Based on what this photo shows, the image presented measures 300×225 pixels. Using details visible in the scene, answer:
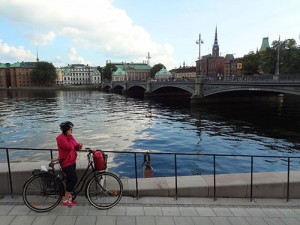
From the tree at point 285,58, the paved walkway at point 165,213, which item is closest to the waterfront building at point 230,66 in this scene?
the tree at point 285,58

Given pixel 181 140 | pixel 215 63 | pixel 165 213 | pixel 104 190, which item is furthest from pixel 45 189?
pixel 215 63

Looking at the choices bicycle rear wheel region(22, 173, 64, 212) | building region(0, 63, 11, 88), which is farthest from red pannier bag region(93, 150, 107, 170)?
building region(0, 63, 11, 88)

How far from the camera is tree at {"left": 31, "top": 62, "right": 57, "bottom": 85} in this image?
15300 centimetres

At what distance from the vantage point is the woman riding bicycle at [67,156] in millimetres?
5750

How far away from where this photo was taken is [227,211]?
5.70m

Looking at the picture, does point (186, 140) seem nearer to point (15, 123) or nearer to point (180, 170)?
point (180, 170)

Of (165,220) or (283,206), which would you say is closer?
(165,220)

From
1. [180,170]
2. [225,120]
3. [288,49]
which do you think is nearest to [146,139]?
[180,170]

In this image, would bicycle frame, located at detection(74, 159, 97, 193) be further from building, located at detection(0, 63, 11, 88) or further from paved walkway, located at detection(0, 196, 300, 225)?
building, located at detection(0, 63, 11, 88)

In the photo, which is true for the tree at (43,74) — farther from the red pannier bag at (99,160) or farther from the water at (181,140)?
the red pannier bag at (99,160)

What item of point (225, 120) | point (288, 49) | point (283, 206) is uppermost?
point (288, 49)

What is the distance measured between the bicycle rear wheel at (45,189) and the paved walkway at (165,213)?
170 mm

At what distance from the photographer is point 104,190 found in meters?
6.04

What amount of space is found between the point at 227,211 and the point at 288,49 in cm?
7691
